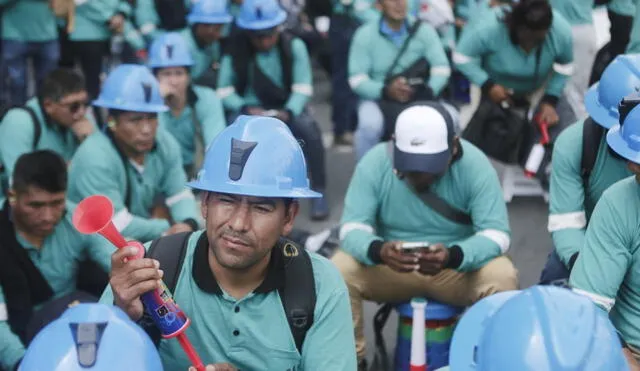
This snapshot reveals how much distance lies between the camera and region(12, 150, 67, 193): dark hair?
15.1ft

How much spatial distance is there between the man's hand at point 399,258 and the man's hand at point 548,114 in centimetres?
230

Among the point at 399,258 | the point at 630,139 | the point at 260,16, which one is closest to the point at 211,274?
the point at 630,139

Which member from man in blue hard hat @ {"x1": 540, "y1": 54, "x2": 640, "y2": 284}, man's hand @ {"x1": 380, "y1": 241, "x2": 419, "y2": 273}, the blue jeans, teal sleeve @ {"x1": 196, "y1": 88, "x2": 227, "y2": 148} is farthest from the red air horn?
the blue jeans

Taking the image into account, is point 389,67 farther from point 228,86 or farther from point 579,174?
point 579,174

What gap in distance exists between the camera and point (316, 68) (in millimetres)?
12172

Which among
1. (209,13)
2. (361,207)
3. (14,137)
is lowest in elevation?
(361,207)

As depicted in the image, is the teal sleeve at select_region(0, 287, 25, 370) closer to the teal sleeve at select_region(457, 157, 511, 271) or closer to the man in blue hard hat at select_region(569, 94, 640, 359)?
the teal sleeve at select_region(457, 157, 511, 271)

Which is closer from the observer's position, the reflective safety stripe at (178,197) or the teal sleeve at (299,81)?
the reflective safety stripe at (178,197)

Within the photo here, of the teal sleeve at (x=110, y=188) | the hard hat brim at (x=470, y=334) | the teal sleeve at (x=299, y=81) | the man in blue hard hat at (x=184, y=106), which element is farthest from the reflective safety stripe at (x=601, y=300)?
the teal sleeve at (x=299, y=81)

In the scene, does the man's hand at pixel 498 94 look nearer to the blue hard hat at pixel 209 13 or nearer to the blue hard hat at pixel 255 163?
the blue hard hat at pixel 209 13

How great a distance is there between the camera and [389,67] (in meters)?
7.43

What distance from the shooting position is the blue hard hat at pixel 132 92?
569 cm

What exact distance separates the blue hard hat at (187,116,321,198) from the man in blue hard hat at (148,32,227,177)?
3.84 metres

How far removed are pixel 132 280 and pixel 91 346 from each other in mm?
447
